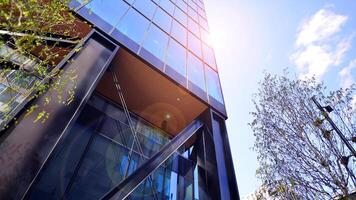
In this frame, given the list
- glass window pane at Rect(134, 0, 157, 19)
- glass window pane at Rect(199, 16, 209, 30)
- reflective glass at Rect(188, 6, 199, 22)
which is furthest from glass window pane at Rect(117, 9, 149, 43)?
glass window pane at Rect(199, 16, 209, 30)

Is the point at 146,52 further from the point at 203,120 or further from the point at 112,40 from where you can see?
the point at 203,120

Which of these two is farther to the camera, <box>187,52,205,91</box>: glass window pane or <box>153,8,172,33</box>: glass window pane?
<box>153,8,172,33</box>: glass window pane

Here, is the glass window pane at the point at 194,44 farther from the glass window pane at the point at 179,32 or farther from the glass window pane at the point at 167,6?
the glass window pane at the point at 167,6

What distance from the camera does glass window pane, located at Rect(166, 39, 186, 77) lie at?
408 inches

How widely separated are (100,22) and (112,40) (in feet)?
3.02

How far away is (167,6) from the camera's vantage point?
561 inches

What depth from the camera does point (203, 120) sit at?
10.0 m

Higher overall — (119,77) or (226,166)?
(119,77)

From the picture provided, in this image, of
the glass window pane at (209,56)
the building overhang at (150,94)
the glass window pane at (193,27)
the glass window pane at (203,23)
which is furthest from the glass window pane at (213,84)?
the glass window pane at (203,23)

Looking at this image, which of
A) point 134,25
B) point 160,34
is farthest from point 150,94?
point 160,34

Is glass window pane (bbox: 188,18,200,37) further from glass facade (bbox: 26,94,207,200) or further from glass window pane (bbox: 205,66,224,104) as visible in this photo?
glass facade (bbox: 26,94,207,200)

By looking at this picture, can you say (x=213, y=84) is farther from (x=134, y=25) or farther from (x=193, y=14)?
(x=193, y=14)

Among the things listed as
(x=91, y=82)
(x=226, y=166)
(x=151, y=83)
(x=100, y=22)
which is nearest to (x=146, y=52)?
(x=151, y=83)

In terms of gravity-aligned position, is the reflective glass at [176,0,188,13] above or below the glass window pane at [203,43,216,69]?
above
